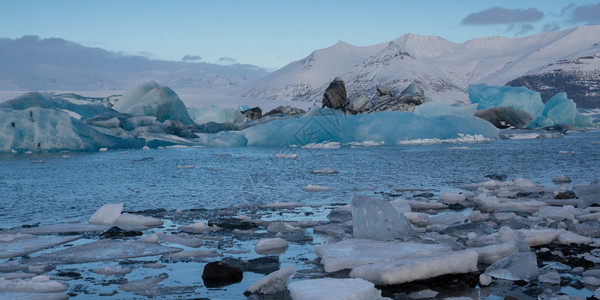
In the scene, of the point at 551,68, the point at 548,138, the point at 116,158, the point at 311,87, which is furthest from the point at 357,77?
the point at 116,158

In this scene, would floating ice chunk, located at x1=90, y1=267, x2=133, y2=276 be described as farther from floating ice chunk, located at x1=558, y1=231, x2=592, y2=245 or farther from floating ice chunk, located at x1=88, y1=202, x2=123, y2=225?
floating ice chunk, located at x1=558, y1=231, x2=592, y2=245

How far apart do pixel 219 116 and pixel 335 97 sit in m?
8.10

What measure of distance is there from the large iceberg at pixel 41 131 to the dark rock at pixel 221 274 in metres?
12.5

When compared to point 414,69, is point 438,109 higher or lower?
lower

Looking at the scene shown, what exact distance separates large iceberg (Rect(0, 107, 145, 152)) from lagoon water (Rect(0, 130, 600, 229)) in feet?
4.11

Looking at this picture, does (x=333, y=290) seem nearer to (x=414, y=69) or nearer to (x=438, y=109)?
(x=438, y=109)

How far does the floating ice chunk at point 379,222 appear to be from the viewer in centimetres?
396

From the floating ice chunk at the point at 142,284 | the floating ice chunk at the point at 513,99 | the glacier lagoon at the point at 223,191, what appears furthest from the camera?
the floating ice chunk at the point at 513,99

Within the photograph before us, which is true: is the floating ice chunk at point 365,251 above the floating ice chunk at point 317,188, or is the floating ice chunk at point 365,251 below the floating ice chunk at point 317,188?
above

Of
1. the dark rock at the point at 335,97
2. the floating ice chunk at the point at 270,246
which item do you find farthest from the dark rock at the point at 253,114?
the floating ice chunk at the point at 270,246

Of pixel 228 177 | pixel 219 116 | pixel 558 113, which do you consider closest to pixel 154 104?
pixel 219 116

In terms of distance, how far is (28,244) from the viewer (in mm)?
4020

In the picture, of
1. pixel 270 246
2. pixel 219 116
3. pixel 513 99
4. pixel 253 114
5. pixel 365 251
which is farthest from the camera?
pixel 253 114

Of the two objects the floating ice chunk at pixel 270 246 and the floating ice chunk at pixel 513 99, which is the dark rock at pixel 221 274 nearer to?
the floating ice chunk at pixel 270 246
